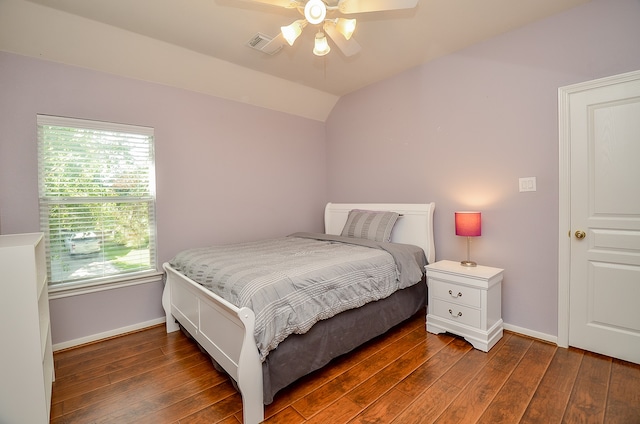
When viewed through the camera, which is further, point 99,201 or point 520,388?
point 99,201

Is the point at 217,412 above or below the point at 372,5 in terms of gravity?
below

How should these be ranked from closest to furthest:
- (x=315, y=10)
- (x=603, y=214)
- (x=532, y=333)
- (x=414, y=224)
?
(x=315, y=10), (x=603, y=214), (x=532, y=333), (x=414, y=224)

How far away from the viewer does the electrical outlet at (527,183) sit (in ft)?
8.23

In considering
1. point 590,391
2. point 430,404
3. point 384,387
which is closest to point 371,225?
point 384,387

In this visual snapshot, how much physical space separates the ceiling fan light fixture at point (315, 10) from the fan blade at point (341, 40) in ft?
0.76

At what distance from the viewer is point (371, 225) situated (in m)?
3.30

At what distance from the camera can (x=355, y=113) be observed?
4.01 metres

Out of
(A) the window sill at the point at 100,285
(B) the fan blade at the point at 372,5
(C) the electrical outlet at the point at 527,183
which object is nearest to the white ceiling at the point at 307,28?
(B) the fan blade at the point at 372,5

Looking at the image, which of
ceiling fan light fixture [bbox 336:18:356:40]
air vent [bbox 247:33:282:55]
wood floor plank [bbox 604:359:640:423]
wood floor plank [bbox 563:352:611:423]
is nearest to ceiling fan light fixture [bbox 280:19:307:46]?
ceiling fan light fixture [bbox 336:18:356:40]

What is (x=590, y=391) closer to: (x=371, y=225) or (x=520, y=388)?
(x=520, y=388)

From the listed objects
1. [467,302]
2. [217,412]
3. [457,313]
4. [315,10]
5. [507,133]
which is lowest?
[217,412]

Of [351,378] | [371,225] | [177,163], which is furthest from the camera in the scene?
[371,225]

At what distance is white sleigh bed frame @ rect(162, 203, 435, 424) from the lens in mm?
1554

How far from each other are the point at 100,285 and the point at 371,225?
2712 millimetres
